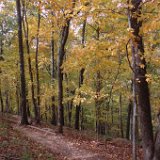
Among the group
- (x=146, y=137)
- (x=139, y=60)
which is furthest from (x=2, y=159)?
(x=139, y=60)

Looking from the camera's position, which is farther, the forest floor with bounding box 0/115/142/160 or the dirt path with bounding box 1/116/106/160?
the dirt path with bounding box 1/116/106/160

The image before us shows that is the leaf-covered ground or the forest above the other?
the forest

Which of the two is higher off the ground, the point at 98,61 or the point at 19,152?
the point at 98,61

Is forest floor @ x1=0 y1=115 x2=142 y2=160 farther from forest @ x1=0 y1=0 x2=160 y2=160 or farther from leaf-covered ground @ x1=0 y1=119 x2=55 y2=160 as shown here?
forest @ x1=0 y1=0 x2=160 y2=160

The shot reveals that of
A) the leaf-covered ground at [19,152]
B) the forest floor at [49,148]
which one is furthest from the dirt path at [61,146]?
the leaf-covered ground at [19,152]

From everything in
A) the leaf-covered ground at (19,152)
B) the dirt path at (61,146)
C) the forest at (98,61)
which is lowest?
the dirt path at (61,146)

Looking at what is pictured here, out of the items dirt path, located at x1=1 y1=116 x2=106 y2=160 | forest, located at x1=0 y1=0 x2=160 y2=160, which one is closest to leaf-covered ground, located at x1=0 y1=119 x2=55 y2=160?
forest, located at x1=0 y1=0 x2=160 y2=160

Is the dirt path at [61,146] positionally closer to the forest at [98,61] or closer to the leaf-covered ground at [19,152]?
the forest at [98,61]

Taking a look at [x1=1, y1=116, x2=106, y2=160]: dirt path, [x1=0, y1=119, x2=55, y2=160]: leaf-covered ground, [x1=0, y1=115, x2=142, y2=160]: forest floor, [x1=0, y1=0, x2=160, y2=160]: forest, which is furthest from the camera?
[x1=1, y1=116, x2=106, y2=160]: dirt path

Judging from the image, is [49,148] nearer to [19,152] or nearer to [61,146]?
[61,146]

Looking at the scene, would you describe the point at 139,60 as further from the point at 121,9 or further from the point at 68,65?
the point at 68,65

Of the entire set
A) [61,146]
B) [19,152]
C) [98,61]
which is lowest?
[61,146]

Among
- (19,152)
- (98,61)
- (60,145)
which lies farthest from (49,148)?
(98,61)

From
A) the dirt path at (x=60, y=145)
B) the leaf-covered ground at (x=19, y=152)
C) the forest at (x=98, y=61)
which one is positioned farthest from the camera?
the dirt path at (x=60, y=145)
